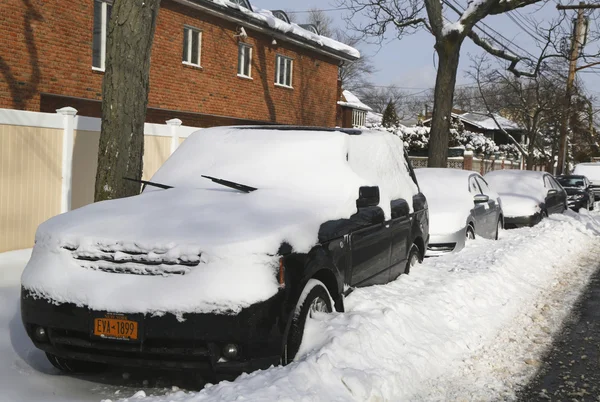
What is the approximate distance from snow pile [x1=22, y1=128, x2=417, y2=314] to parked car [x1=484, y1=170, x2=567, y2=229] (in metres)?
10.9

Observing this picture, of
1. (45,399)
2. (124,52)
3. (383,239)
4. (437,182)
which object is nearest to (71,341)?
(45,399)

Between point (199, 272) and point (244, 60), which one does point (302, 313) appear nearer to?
point (199, 272)

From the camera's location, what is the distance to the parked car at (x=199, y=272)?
13.8 feet

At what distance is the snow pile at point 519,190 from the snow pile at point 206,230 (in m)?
10.9

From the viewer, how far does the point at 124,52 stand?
755 cm

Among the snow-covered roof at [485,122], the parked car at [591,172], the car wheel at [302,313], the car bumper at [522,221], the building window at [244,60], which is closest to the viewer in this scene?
the car wheel at [302,313]

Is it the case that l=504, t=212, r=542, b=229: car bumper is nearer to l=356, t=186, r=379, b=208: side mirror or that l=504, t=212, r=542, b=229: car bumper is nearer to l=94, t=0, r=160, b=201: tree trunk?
l=94, t=0, r=160, b=201: tree trunk

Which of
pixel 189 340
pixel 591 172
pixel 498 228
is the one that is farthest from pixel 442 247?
pixel 591 172

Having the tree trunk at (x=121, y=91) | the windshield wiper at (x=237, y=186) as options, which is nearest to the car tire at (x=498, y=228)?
the tree trunk at (x=121, y=91)

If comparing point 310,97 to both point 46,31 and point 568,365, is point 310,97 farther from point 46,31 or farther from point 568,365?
point 568,365

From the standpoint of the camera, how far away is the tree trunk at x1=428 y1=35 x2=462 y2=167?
18141 mm

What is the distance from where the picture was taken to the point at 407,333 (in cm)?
564

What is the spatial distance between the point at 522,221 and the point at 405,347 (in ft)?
37.6

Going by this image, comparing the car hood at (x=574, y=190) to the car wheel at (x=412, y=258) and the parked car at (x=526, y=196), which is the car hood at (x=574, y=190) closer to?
the parked car at (x=526, y=196)
